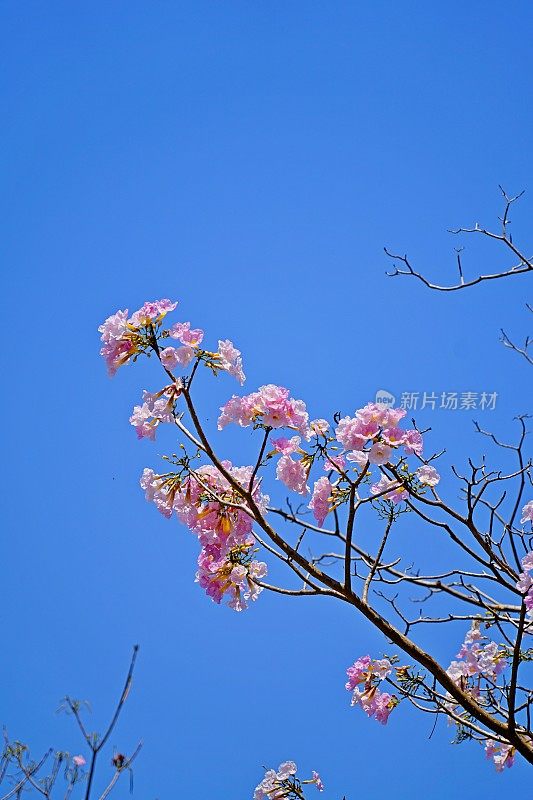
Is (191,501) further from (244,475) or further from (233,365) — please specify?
(233,365)

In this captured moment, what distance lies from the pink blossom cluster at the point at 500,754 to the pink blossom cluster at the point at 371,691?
647 mm

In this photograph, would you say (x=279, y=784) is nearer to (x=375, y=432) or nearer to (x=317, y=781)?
(x=317, y=781)

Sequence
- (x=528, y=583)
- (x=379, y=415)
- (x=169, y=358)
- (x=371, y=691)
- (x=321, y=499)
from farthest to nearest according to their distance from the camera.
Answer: (x=371, y=691)
(x=321, y=499)
(x=169, y=358)
(x=379, y=415)
(x=528, y=583)

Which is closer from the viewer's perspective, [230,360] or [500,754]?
[230,360]

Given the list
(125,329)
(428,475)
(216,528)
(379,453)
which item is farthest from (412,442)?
(125,329)

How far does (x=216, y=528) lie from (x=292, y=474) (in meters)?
0.33

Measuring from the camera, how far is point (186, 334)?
2473mm

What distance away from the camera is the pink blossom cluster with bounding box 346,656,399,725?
3.00m

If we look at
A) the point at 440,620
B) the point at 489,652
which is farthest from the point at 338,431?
the point at 489,652

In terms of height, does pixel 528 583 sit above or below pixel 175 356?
below

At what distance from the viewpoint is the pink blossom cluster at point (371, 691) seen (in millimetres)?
2999

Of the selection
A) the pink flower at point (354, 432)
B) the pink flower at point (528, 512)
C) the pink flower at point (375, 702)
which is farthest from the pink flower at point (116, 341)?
the pink flower at point (375, 702)

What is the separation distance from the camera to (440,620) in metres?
2.78

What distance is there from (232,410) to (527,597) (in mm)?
1056
